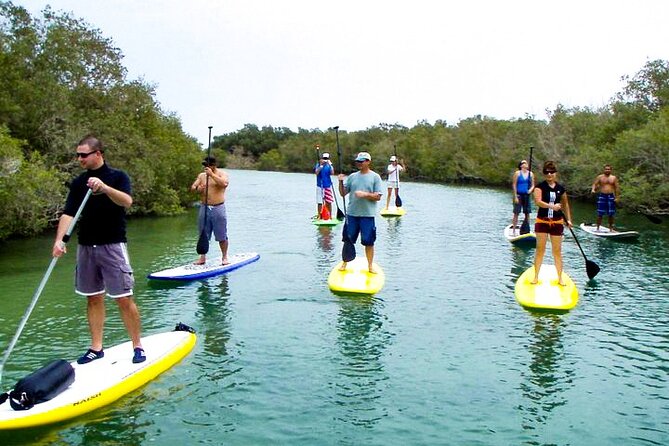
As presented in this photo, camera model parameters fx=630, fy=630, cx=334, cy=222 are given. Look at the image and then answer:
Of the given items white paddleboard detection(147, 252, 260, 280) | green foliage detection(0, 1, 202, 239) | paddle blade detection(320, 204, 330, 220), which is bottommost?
white paddleboard detection(147, 252, 260, 280)

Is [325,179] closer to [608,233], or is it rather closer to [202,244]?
[608,233]

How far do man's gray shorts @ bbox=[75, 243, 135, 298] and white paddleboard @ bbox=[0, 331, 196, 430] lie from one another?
74cm

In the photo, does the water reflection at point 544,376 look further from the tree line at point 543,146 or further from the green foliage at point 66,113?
the tree line at point 543,146

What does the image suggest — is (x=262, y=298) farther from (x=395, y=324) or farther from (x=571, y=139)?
(x=571, y=139)

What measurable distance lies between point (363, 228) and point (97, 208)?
5135 mm

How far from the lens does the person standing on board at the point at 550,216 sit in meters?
9.69

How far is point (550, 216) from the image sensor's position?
973cm

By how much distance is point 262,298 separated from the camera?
984 centimetres

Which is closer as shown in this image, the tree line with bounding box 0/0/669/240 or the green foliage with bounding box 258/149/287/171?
the tree line with bounding box 0/0/669/240

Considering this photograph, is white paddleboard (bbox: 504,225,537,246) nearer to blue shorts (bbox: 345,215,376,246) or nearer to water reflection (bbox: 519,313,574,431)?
blue shorts (bbox: 345,215,376,246)

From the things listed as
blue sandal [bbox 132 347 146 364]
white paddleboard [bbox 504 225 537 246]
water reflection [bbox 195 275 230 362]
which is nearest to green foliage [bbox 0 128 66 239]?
water reflection [bbox 195 275 230 362]

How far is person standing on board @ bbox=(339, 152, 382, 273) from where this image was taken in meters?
10.1

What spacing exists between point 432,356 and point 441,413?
1524 millimetres

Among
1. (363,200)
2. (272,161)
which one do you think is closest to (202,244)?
(363,200)
